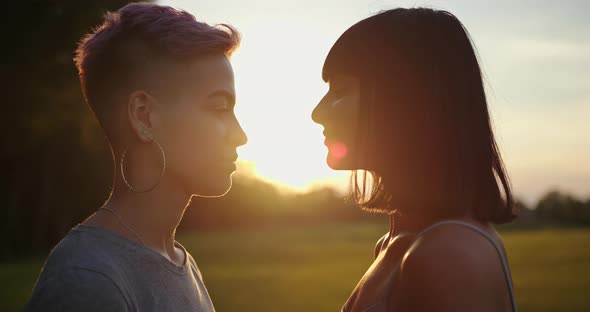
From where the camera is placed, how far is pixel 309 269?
22.0m

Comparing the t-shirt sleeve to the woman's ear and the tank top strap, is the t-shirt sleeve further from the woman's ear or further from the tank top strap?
the tank top strap

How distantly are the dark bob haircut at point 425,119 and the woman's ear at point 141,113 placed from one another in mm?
1052

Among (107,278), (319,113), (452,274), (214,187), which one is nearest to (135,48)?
(214,187)

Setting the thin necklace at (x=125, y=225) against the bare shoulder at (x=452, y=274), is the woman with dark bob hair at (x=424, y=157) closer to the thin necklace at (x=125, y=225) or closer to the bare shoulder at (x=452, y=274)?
the bare shoulder at (x=452, y=274)

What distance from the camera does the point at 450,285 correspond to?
8.29ft

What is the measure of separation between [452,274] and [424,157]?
1.90 ft

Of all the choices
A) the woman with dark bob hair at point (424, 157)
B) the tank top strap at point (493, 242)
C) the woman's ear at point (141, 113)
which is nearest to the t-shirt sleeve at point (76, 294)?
the woman's ear at point (141, 113)

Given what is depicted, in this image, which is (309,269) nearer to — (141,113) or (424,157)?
(141,113)

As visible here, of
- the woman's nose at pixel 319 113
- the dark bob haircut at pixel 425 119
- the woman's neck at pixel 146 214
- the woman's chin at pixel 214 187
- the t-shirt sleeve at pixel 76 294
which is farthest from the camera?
the woman's nose at pixel 319 113

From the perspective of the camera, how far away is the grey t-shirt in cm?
253

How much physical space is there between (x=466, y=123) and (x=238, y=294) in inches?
519

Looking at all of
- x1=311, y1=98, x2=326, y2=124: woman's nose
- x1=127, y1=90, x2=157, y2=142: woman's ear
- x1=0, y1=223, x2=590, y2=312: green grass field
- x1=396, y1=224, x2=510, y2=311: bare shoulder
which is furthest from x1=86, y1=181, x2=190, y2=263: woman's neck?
x1=0, y1=223, x2=590, y2=312: green grass field

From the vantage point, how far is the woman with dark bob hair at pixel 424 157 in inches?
102

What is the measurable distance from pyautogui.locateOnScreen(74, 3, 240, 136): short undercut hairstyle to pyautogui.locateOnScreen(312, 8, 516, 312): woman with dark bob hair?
0.79 meters
